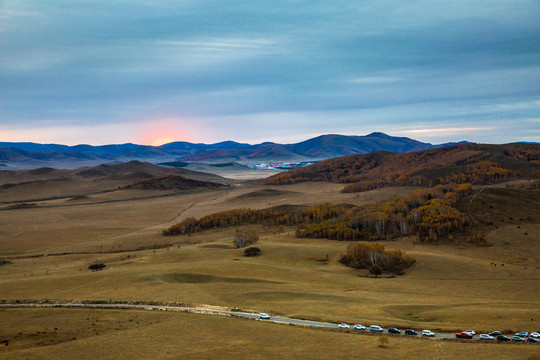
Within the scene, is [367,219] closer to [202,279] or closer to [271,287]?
[271,287]

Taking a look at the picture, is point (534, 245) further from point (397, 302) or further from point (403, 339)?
point (403, 339)

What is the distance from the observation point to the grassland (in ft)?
117

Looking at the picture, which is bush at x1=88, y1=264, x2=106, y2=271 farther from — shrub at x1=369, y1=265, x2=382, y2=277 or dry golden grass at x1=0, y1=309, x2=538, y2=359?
shrub at x1=369, y1=265, x2=382, y2=277

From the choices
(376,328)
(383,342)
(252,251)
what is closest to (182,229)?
(252,251)

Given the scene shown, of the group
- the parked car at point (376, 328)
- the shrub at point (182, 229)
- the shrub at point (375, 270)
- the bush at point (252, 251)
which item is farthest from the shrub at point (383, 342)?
the shrub at point (182, 229)

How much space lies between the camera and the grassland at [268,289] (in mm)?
35812

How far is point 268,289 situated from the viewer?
56906 millimetres

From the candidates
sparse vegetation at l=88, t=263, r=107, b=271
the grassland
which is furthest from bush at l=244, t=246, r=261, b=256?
sparse vegetation at l=88, t=263, r=107, b=271

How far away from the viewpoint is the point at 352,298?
174 ft

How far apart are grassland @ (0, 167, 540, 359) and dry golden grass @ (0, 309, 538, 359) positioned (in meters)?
0.15

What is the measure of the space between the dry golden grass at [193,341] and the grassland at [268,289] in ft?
0.50

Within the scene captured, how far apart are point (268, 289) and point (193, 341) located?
20905mm

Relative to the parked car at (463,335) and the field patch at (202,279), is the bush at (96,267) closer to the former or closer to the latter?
the field patch at (202,279)

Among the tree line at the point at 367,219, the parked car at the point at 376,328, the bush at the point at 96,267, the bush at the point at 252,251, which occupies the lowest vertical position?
the bush at the point at 96,267
